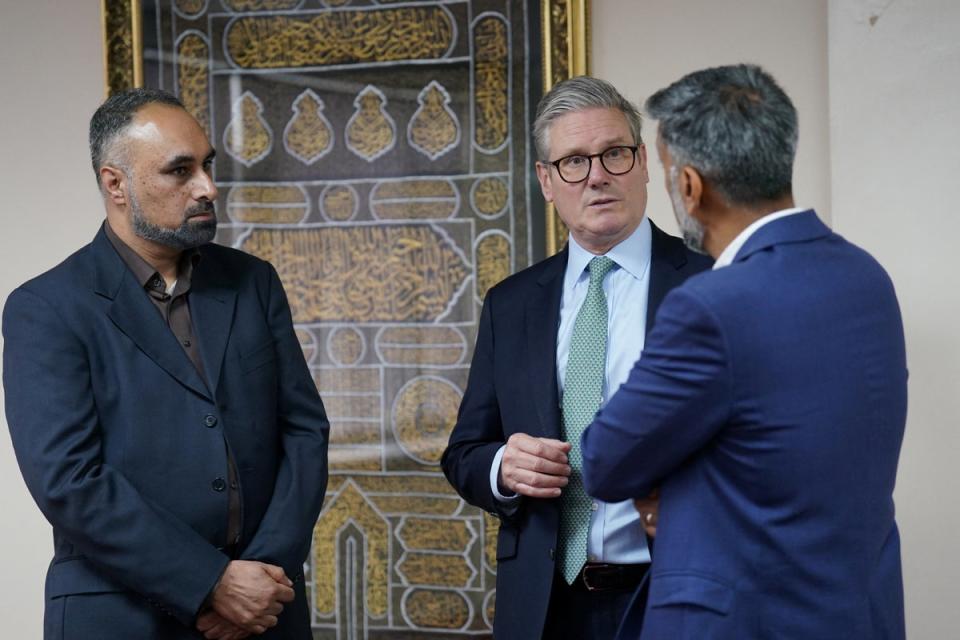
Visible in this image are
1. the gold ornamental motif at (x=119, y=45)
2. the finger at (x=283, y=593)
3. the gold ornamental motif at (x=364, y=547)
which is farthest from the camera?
the gold ornamental motif at (x=119, y=45)

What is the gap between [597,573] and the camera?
215cm

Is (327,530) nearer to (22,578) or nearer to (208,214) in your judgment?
(22,578)

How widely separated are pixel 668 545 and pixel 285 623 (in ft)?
3.69

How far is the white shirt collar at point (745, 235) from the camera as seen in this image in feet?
5.38

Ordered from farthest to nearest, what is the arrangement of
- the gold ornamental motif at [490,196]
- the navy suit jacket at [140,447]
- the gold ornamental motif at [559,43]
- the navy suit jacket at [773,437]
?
the gold ornamental motif at [490,196] → the gold ornamental motif at [559,43] → the navy suit jacket at [140,447] → the navy suit jacket at [773,437]

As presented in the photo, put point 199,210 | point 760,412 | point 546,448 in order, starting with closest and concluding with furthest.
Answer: point 760,412 < point 546,448 < point 199,210

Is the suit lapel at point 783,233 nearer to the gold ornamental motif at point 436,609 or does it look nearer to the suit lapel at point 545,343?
the suit lapel at point 545,343

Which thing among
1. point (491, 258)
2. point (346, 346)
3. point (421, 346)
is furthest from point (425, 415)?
point (491, 258)

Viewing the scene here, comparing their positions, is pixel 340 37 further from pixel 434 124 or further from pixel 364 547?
pixel 364 547

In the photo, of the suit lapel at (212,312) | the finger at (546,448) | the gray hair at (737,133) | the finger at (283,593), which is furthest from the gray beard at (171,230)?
the gray hair at (737,133)

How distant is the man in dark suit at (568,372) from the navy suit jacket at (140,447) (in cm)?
42

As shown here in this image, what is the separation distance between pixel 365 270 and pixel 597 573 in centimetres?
180

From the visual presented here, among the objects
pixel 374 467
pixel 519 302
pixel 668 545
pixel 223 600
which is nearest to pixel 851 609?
pixel 668 545

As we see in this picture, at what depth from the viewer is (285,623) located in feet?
8.03
